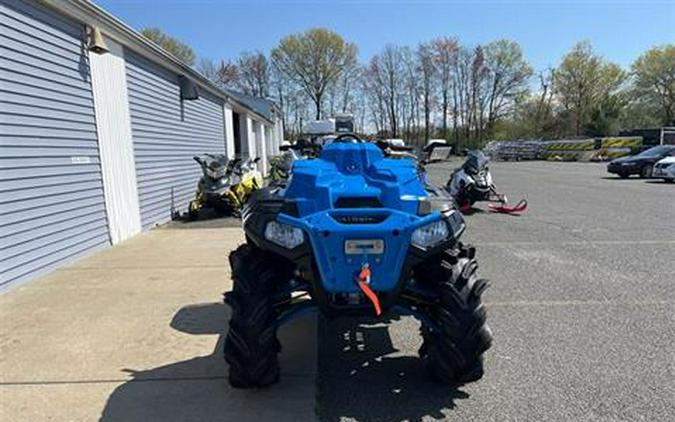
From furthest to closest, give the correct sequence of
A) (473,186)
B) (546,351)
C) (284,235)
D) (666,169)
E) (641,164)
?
(641,164) < (666,169) < (473,186) < (546,351) < (284,235)

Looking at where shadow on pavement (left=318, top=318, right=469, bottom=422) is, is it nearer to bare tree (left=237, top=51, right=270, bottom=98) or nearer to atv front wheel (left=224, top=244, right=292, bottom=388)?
atv front wheel (left=224, top=244, right=292, bottom=388)

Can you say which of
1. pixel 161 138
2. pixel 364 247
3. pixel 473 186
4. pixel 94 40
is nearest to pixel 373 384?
pixel 364 247

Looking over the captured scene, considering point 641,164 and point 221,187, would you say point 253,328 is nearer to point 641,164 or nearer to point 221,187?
point 221,187

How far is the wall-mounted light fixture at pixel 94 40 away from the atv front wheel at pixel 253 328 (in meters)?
5.92

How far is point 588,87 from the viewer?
2195 inches

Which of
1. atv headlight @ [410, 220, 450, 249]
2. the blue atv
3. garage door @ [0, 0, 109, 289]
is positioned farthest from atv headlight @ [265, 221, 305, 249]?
garage door @ [0, 0, 109, 289]

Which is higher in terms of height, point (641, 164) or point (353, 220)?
point (353, 220)

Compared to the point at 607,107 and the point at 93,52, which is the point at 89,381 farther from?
the point at 607,107

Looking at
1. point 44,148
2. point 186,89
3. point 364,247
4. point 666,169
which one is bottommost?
point 666,169

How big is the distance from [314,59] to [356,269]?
171ft

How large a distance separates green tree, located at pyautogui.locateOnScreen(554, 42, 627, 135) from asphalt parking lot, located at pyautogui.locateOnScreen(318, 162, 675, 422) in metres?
54.5

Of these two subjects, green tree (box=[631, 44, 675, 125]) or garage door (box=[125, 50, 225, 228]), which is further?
green tree (box=[631, 44, 675, 125])

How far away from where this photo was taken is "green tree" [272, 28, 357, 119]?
51.5 metres

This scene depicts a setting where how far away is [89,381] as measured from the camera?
3195 mm
